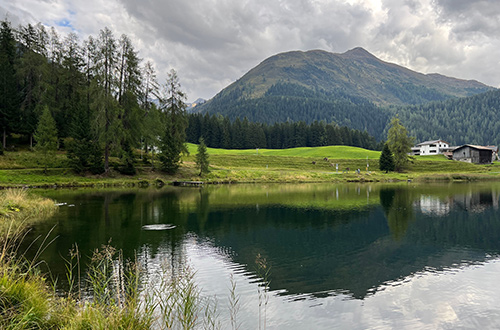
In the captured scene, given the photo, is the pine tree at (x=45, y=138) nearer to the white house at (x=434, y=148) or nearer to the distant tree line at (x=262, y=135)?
the distant tree line at (x=262, y=135)

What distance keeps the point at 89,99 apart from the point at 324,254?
63313 mm

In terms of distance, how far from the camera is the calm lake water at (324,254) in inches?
437

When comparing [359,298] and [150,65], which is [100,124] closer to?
[150,65]

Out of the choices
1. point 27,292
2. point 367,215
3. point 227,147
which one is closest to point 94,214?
point 27,292

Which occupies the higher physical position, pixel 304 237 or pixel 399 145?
pixel 399 145

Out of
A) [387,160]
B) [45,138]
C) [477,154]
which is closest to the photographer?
[45,138]

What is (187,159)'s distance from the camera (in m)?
84.6

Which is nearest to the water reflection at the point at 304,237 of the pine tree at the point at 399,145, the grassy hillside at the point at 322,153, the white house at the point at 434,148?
the pine tree at the point at 399,145

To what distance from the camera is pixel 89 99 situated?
6588 centimetres

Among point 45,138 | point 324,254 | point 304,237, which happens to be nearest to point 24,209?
point 304,237

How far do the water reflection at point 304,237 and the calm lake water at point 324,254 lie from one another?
82 millimetres

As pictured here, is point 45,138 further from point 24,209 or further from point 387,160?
point 387,160

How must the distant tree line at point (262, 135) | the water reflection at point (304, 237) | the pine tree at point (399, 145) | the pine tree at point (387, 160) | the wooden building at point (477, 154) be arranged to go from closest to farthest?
the water reflection at point (304, 237) < the pine tree at point (387, 160) < the pine tree at point (399, 145) < the wooden building at point (477, 154) < the distant tree line at point (262, 135)

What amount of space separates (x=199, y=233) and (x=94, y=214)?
41.0 feet
